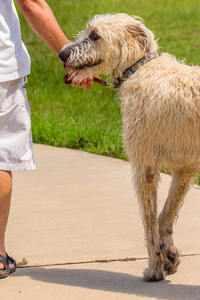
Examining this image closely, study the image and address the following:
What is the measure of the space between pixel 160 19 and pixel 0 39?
14268mm

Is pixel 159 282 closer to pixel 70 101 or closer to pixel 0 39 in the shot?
pixel 0 39

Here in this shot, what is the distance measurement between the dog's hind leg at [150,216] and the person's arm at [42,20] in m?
1.06

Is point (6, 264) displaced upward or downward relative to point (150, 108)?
downward

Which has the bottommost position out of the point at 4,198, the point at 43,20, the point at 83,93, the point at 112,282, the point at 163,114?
the point at 83,93

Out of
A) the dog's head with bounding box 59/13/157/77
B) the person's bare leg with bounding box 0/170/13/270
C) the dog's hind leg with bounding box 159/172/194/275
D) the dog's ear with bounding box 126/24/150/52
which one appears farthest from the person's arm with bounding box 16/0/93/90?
the dog's hind leg with bounding box 159/172/194/275

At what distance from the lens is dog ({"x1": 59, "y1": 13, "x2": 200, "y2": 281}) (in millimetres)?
3846

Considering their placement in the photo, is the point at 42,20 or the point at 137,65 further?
the point at 42,20

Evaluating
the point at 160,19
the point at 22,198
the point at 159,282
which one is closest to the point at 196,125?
A: the point at 159,282

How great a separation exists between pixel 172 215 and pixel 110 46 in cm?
124

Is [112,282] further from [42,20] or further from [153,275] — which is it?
[42,20]

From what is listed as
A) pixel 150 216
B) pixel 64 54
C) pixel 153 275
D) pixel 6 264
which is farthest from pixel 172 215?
pixel 64 54

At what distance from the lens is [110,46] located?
4102 mm

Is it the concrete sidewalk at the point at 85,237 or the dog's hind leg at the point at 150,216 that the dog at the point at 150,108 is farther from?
the concrete sidewalk at the point at 85,237

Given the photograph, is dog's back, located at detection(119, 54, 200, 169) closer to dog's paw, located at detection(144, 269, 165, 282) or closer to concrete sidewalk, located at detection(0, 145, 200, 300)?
dog's paw, located at detection(144, 269, 165, 282)
